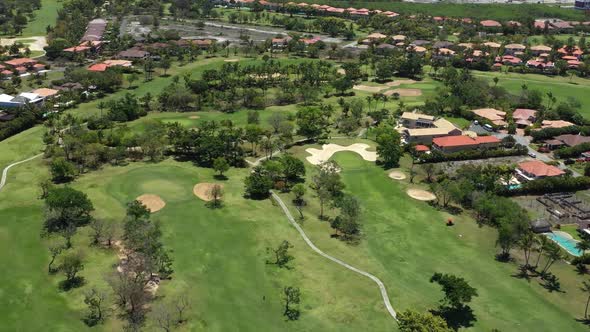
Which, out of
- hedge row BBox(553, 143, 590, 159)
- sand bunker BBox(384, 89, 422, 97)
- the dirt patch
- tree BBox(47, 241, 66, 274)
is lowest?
tree BBox(47, 241, 66, 274)

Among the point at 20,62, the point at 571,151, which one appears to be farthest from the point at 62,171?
the point at 571,151

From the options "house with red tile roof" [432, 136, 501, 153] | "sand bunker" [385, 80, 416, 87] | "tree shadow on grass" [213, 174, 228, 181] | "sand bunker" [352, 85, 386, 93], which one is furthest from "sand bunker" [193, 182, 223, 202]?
"sand bunker" [385, 80, 416, 87]

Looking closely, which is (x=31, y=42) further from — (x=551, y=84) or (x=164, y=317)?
(x=551, y=84)

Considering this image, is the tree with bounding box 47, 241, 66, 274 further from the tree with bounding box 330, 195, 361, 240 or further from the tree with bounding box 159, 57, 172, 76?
the tree with bounding box 159, 57, 172, 76

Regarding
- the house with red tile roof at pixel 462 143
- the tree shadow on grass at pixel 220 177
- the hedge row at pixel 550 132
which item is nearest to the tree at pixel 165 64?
the tree shadow on grass at pixel 220 177

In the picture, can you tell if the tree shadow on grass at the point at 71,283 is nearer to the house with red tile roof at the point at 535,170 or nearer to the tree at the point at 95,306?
the tree at the point at 95,306
